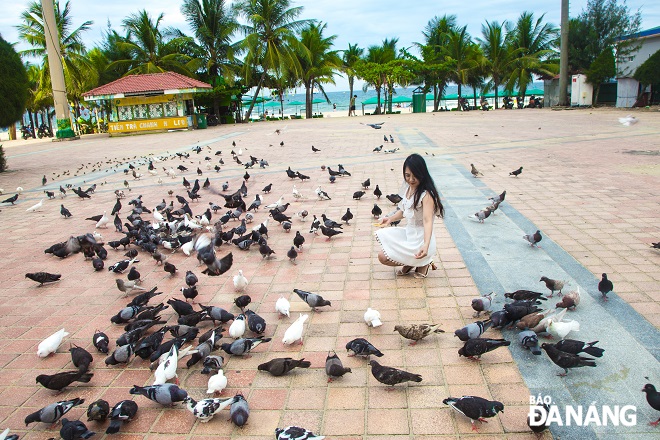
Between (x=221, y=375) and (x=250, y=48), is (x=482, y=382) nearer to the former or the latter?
(x=221, y=375)

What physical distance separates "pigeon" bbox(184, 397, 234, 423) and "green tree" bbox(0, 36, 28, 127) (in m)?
16.6

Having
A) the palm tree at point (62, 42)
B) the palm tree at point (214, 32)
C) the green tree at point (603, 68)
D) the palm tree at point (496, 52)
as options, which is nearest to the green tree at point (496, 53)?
the palm tree at point (496, 52)

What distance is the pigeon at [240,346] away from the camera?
13.0ft

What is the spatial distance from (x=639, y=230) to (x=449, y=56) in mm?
41469

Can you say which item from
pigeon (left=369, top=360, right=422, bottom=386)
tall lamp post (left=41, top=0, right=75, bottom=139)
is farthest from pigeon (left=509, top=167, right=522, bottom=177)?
tall lamp post (left=41, top=0, right=75, bottom=139)

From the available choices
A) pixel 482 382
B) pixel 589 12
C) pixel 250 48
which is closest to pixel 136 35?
pixel 250 48

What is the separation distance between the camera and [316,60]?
137ft

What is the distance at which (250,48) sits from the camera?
36.8 meters

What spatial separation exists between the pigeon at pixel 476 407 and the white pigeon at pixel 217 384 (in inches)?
63.9

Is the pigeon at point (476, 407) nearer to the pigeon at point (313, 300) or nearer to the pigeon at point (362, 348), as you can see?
the pigeon at point (362, 348)

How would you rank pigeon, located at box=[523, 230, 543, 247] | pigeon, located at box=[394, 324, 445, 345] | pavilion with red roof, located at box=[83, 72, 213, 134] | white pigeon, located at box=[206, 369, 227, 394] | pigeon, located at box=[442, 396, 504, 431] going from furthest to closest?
pavilion with red roof, located at box=[83, 72, 213, 134], pigeon, located at box=[523, 230, 543, 247], pigeon, located at box=[394, 324, 445, 345], white pigeon, located at box=[206, 369, 227, 394], pigeon, located at box=[442, 396, 504, 431]

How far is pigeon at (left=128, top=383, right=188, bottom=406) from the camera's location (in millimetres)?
3338

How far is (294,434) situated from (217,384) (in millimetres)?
839

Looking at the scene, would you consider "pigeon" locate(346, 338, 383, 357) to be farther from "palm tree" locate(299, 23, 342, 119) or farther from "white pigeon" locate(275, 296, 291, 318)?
"palm tree" locate(299, 23, 342, 119)
